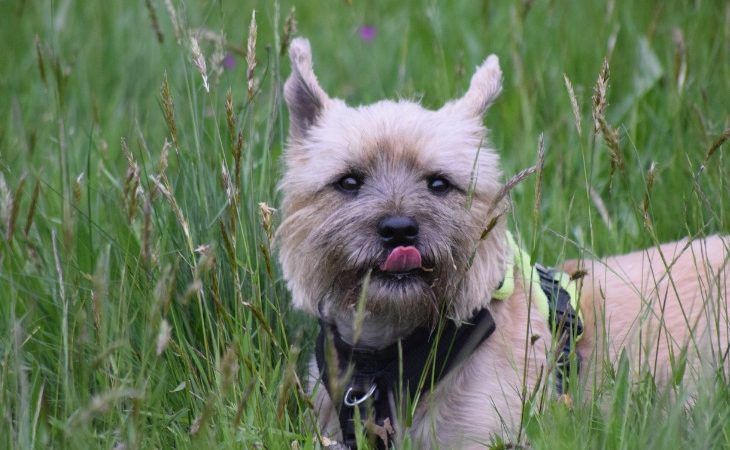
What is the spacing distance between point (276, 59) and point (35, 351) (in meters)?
1.46

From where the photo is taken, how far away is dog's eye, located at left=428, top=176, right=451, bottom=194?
3646 millimetres

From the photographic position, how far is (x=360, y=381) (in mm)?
3490

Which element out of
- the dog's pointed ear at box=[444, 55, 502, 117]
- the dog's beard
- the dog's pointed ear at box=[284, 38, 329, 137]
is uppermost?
the dog's pointed ear at box=[444, 55, 502, 117]

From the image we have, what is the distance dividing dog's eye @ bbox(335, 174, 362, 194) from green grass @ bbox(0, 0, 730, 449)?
1.10ft

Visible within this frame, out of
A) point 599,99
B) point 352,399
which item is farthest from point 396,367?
point 599,99

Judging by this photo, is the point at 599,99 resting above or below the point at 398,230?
above

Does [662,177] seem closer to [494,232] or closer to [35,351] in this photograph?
[494,232]

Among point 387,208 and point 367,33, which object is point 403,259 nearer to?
point 387,208

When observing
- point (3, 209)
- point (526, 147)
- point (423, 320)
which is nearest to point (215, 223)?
point (423, 320)

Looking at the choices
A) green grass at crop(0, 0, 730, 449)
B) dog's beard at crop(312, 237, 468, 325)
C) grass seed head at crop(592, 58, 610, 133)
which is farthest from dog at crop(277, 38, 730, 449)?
grass seed head at crop(592, 58, 610, 133)

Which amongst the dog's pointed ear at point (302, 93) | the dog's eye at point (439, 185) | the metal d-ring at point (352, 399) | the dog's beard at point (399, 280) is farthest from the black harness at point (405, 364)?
the dog's pointed ear at point (302, 93)

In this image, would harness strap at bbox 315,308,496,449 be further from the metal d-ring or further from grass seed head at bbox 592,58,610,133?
grass seed head at bbox 592,58,610,133

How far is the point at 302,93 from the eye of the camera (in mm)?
4020

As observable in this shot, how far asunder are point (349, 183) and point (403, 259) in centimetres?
49
